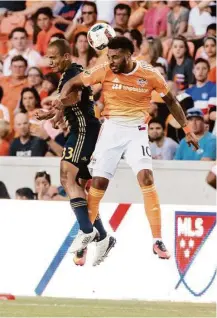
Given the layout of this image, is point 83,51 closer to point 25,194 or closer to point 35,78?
point 35,78

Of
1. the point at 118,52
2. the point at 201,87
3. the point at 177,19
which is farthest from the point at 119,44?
the point at 177,19

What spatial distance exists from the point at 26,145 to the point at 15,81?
185 centimetres

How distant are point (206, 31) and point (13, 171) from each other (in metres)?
4.53

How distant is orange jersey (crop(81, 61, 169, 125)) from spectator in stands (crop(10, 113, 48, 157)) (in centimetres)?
576

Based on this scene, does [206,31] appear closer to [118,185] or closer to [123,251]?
[118,185]

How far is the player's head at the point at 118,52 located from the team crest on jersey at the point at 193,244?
294cm

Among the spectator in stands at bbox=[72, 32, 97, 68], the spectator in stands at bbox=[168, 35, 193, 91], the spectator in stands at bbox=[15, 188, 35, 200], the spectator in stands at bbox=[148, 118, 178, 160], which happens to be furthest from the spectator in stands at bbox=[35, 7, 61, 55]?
the spectator in stands at bbox=[15, 188, 35, 200]

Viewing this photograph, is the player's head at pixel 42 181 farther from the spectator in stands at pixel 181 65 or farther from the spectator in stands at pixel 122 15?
the spectator in stands at pixel 122 15

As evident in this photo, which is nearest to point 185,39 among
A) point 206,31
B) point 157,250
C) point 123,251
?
point 206,31

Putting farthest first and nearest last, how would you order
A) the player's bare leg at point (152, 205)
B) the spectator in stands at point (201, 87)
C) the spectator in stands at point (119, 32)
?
1. the spectator in stands at point (119, 32)
2. the spectator in stands at point (201, 87)
3. the player's bare leg at point (152, 205)

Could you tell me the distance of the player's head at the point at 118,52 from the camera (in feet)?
36.2

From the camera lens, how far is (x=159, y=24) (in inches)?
713

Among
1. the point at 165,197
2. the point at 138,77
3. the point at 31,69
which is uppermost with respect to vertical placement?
the point at 138,77

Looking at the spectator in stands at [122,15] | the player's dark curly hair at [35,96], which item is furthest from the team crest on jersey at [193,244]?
the spectator in stands at [122,15]
